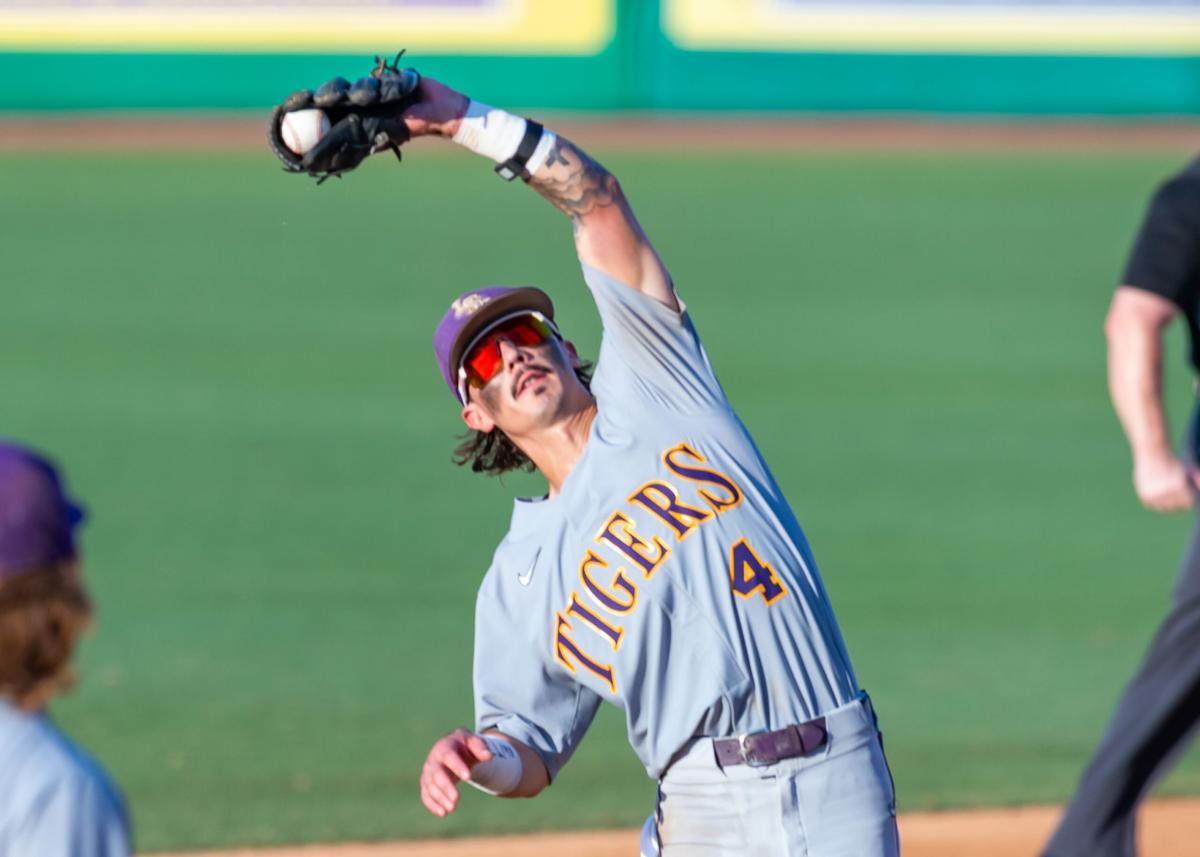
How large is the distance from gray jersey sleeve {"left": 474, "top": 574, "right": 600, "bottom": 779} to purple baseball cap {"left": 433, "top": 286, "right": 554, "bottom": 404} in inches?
18.0

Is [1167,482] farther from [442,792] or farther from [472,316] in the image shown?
[442,792]

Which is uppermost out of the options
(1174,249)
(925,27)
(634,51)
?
(634,51)

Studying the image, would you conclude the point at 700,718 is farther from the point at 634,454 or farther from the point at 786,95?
the point at 786,95

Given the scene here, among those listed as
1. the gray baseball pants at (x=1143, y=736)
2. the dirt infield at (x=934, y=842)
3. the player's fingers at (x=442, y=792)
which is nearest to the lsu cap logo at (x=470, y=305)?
the player's fingers at (x=442, y=792)

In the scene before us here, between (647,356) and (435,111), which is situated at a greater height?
(435,111)

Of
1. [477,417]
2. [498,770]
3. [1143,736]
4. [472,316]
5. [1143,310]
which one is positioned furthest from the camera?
[1143,736]


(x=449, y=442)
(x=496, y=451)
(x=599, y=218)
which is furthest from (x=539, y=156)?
(x=449, y=442)

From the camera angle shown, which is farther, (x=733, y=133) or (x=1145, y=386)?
(x=733, y=133)

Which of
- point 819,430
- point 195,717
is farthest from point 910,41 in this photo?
point 195,717

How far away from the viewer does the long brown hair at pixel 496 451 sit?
13.7 feet

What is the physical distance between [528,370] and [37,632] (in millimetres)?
1628

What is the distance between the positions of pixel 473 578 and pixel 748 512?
16.3 feet

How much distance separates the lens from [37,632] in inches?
91.0

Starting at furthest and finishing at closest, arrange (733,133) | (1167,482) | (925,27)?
(733,133)
(925,27)
(1167,482)
